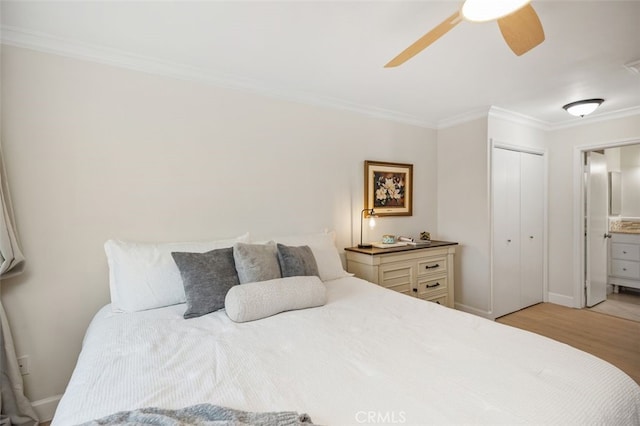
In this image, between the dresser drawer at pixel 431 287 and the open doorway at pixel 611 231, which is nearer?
A: the dresser drawer at pixel 431 287

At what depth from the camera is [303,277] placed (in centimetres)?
197

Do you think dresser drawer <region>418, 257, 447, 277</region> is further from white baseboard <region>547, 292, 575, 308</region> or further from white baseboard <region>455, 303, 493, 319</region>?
white baseboard <region>547, 292, 575, 308</region>

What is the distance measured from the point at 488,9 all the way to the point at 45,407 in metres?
3.29

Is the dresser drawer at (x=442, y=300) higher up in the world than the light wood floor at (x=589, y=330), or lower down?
higher up

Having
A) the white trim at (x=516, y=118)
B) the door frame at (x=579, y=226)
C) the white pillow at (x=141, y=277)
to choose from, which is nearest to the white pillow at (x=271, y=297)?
the white pillow at (x=141, y=277)

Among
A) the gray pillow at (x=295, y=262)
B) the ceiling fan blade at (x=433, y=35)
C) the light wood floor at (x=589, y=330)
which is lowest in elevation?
the light wood floor at (x=589, y=330)

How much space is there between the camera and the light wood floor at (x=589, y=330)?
107 inches

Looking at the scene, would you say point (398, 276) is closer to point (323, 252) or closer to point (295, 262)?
point (323, 252)

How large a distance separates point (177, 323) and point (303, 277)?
29.6 inches

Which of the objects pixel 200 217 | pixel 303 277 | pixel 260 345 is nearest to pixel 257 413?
pixel 260 345

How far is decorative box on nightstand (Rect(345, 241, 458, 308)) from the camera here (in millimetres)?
2859

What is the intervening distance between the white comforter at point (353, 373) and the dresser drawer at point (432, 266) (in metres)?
1.45

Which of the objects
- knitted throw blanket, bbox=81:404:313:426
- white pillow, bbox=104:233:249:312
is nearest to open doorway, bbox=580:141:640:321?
knitted throw blanket, bbox=81:404:313:426

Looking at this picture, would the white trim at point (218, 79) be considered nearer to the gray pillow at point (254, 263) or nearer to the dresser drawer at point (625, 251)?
the gray pillow at point (254, 263)
